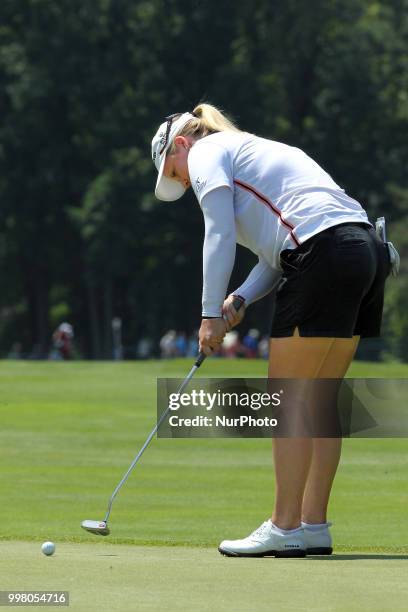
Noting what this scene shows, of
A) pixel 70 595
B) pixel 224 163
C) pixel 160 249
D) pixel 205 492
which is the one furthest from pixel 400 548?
pixel 160 249

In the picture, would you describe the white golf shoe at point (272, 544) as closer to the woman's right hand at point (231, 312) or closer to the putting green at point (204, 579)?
the putting green at point (204, 579)

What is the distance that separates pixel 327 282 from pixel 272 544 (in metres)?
1.16

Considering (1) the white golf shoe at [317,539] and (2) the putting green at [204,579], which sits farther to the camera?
(1) the white golf shoe at [317,539]

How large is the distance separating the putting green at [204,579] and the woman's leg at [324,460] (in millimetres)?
349

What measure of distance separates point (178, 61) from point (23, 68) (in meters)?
6.44

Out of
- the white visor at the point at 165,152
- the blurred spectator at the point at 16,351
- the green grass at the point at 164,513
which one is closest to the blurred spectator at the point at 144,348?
the blurred spectator at the point at 16,351

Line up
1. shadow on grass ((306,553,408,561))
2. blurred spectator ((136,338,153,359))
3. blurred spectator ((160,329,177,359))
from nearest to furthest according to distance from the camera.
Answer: shadow on grass ((306,553,408,561)) → blurred spectator ((160,329,177,359)) → blurred spectator ((136,338,153,359))

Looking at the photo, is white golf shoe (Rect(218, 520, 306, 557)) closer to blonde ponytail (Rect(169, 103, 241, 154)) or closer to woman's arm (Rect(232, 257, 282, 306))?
woman's arm (Rect(232, 257, 282, 306))

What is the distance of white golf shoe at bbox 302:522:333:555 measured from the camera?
6.77m

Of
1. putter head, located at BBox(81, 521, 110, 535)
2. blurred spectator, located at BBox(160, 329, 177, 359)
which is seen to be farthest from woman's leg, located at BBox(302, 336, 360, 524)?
blurred spectator, located at BBox(160, 329, 177, 359)

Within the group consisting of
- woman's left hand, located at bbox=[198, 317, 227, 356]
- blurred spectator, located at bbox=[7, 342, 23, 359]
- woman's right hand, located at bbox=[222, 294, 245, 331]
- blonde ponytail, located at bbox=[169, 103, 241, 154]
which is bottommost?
blurred spectator, located at bbox=[7, 342, 23, 359]

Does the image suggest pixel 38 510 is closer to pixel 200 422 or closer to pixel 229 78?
pixel 200 422

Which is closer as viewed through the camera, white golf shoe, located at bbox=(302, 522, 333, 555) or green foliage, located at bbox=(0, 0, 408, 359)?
white golf shoe, located at bbox=(302, 522, 333, 555)

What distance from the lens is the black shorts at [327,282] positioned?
6.52m
